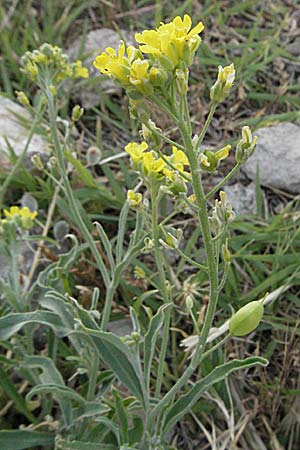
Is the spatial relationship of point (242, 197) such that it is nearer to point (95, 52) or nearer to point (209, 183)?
point (209, 183)

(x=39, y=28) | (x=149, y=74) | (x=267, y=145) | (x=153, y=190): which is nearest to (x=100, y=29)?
(x=39, y=28)

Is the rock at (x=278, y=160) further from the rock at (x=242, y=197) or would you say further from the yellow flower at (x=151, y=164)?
the yellow flower at (x=151, y=164)

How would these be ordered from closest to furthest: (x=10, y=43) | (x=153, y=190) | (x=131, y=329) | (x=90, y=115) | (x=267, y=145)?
(x=153, y=190) < (x=131, y=329) < (x=267, y=145) < (x=90, y=115) < (x=10, y=43)

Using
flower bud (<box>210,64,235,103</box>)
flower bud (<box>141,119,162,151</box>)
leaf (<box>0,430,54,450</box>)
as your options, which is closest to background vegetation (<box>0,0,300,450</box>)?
leaf (<box>0,430,54,450</box>)

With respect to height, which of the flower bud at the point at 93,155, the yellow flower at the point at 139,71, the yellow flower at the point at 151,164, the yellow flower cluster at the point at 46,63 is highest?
the yellow flower at the point at 139,71

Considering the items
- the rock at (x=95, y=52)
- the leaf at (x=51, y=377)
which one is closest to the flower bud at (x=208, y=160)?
Answer: the leaf at (x=51, y=377)

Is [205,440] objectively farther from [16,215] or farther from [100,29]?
[100,29]

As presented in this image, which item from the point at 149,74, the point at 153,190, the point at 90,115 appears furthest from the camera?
the point at 90,115
